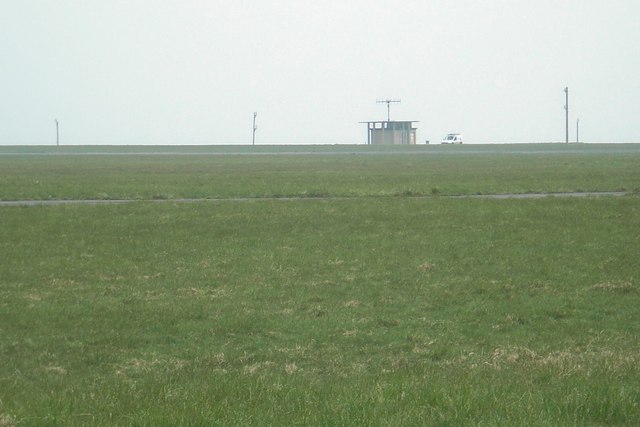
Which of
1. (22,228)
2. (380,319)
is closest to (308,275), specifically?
(380,319)

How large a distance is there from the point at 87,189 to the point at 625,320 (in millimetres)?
28488

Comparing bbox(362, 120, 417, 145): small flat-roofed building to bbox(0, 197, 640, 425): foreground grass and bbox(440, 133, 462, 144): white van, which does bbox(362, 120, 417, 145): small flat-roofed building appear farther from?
bbox(0, 197, 640, 425): foreground grass

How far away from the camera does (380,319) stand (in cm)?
1509

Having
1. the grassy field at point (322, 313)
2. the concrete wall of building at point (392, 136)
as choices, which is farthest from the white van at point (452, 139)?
the grassy field at point (322, 313)

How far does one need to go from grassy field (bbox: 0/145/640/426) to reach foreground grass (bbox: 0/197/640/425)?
44 millimetres

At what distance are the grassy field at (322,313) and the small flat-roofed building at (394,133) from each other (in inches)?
4887

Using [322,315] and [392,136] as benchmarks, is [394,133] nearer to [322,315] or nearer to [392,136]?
[392,136]

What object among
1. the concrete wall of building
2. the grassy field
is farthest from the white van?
the grassy field

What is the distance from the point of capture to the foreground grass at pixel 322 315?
8.27 metres

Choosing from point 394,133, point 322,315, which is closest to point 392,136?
point 394,133

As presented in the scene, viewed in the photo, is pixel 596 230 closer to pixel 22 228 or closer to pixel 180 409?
pixel 22 228

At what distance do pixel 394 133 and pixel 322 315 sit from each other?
465 feet

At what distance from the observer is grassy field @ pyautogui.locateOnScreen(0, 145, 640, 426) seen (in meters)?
8.28

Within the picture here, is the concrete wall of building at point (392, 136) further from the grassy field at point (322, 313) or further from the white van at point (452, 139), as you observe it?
the grassy field at point (322, 313)
